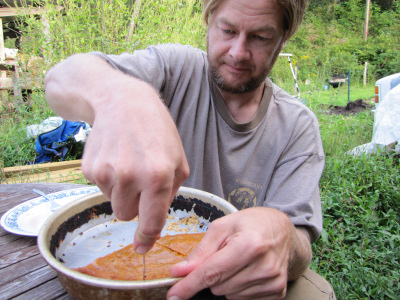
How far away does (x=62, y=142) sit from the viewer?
3779 millimetres

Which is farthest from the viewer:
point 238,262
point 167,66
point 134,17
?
point 134,17

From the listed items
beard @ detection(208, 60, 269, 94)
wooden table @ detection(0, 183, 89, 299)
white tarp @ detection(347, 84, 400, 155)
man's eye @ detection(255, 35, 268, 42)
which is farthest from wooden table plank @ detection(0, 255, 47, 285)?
white tarp @ detection(347, 84, 400, 155)

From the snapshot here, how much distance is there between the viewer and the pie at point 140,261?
78 centimetres

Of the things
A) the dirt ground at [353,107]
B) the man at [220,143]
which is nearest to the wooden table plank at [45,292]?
the man at [220,143]

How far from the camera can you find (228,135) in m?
1.53

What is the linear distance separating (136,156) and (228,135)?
3.28ft

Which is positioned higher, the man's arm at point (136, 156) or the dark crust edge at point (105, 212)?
the man's arm at point (136, 156)

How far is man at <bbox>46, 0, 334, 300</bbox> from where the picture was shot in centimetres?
59

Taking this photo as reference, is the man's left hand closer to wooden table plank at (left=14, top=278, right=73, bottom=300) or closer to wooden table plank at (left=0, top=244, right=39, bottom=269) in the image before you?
wooden table plank at (left=14, top=278, right=73, bottom=300)

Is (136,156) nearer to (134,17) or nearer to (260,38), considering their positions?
(260,38)

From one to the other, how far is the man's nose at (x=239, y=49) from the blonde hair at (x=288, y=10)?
20cm

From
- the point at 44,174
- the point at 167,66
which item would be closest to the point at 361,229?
the point at 167,66

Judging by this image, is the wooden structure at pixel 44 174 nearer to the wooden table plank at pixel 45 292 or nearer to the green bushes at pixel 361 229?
the green bushes at pixel 361 229

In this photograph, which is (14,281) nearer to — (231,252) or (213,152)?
(231,252)
